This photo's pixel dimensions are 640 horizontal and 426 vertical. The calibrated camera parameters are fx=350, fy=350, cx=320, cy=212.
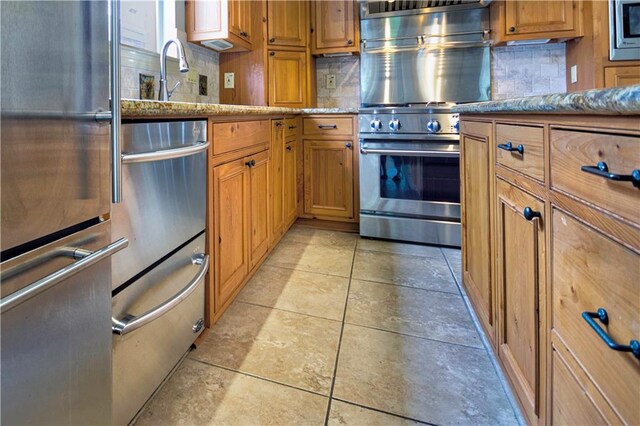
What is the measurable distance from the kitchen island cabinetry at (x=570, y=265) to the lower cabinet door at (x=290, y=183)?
5.45 ft

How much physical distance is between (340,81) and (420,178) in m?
1.36

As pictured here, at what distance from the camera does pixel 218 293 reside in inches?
58.1

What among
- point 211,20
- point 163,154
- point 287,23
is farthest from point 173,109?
point 287,23

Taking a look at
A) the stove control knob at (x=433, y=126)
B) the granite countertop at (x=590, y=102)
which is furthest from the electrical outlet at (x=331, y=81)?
the granite countertop at (x=590, y=102)

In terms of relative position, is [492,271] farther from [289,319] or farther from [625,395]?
[289,319]

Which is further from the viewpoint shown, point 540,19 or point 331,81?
point 331,81

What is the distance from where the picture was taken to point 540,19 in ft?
8.64

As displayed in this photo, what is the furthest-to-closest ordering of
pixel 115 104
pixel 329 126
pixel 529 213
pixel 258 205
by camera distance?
pixel 329 126 → pixel 258 205 → pixel 529 213 → pixel 115 104

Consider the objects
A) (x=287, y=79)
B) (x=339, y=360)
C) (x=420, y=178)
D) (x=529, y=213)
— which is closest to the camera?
(x=529, y=213)

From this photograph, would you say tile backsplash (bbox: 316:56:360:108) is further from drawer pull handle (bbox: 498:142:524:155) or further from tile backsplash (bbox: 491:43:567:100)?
drawer pull handle (bbox: 498:142:524:155)

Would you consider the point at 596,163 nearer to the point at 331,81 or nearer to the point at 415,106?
the point at 415,106

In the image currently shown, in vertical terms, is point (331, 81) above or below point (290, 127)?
above

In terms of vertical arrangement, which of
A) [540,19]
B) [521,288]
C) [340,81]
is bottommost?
[521,288]

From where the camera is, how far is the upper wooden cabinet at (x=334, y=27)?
117 inches
